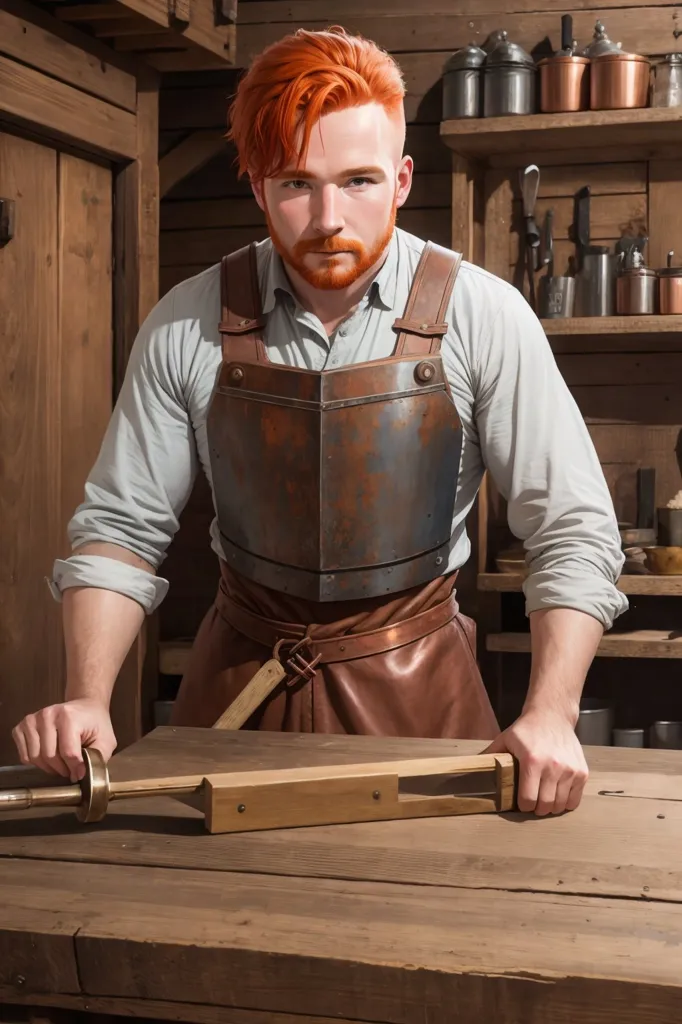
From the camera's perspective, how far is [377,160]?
178cm

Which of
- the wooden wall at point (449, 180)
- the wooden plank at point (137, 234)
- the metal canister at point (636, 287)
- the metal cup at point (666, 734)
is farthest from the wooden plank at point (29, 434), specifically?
the metal cup at point (666, 734)

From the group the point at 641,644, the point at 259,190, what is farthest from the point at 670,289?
the point at 259,190

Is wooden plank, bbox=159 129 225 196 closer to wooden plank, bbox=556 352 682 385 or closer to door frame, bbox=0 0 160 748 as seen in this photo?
Answer: door frame, bbox=0 0 160 748

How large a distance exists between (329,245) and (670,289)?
195 centimetres

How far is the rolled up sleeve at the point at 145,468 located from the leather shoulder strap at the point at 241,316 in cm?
8

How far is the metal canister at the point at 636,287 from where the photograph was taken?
3.52 meters

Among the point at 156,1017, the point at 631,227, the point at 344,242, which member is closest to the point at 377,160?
the point at 344,242

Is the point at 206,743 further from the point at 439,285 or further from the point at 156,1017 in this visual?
the point at 439,285

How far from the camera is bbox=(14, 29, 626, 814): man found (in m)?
1.78

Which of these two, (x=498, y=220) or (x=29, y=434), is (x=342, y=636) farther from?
(x=498, y=220)

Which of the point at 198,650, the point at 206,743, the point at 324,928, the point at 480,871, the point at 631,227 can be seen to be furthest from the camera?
the point at 631,227

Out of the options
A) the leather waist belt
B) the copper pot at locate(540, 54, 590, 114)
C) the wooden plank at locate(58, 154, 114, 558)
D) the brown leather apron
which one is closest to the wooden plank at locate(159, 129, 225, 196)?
the wooden plank at locate(58, 154, 114, 558)

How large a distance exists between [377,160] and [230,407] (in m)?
0.42

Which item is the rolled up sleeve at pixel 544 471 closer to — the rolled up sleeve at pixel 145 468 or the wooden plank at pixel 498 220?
the rolled up sleeve at pixel 145 468
